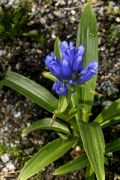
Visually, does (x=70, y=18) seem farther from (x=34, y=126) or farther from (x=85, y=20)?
(x=34, y=126)

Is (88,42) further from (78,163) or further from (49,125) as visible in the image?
(78,163)

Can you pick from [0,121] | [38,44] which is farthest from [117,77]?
[0,121]

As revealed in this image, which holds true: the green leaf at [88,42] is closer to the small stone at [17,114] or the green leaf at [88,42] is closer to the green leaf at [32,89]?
the green leaf at [32,89]

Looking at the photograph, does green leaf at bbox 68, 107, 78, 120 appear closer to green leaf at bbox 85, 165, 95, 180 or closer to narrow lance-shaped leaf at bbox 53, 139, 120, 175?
narrow lance-shaped leaf at bbox 53, 139, 120, 175

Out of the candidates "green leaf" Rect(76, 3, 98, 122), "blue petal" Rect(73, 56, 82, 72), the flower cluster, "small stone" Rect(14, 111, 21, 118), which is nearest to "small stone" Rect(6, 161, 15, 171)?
"small stone" Rect(14, 111, 21, 118)

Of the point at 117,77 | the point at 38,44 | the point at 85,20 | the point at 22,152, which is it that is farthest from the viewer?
the point at 38,44

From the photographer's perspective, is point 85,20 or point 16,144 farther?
point 16,144
